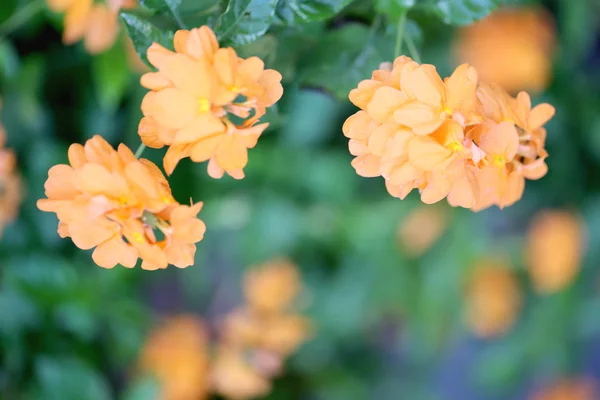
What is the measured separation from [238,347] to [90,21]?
767mm

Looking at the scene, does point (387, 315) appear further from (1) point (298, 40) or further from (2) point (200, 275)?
(1) point (298, 40)

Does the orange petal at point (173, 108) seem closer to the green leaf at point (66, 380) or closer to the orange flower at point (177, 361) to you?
the green leaf at point (66, 380)

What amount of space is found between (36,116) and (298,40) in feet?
2.20

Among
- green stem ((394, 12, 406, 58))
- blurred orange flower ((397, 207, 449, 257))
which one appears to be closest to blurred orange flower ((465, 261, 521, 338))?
blurred orange flower ((397, 207, 449, 257))

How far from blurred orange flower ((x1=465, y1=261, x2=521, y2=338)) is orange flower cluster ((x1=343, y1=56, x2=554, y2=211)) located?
1.05m

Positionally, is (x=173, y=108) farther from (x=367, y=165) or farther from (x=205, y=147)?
(x=367, y=165)

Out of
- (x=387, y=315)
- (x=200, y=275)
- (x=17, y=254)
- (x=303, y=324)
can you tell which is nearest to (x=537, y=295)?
(x=387, y=315)

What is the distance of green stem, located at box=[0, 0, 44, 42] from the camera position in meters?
0.95

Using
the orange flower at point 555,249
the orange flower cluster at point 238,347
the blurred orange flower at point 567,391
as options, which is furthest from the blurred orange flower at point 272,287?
the blurred orange flower at point 567,391

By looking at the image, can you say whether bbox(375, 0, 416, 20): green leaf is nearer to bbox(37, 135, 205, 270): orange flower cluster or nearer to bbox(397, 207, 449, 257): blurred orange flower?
bbox(37, 135, 205, 270): orange flower cluster

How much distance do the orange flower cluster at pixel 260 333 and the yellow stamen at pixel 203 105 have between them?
36.3 inches

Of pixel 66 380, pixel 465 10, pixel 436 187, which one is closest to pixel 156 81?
pixel 436 187

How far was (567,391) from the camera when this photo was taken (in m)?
1.63

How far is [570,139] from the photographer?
1537 mm
